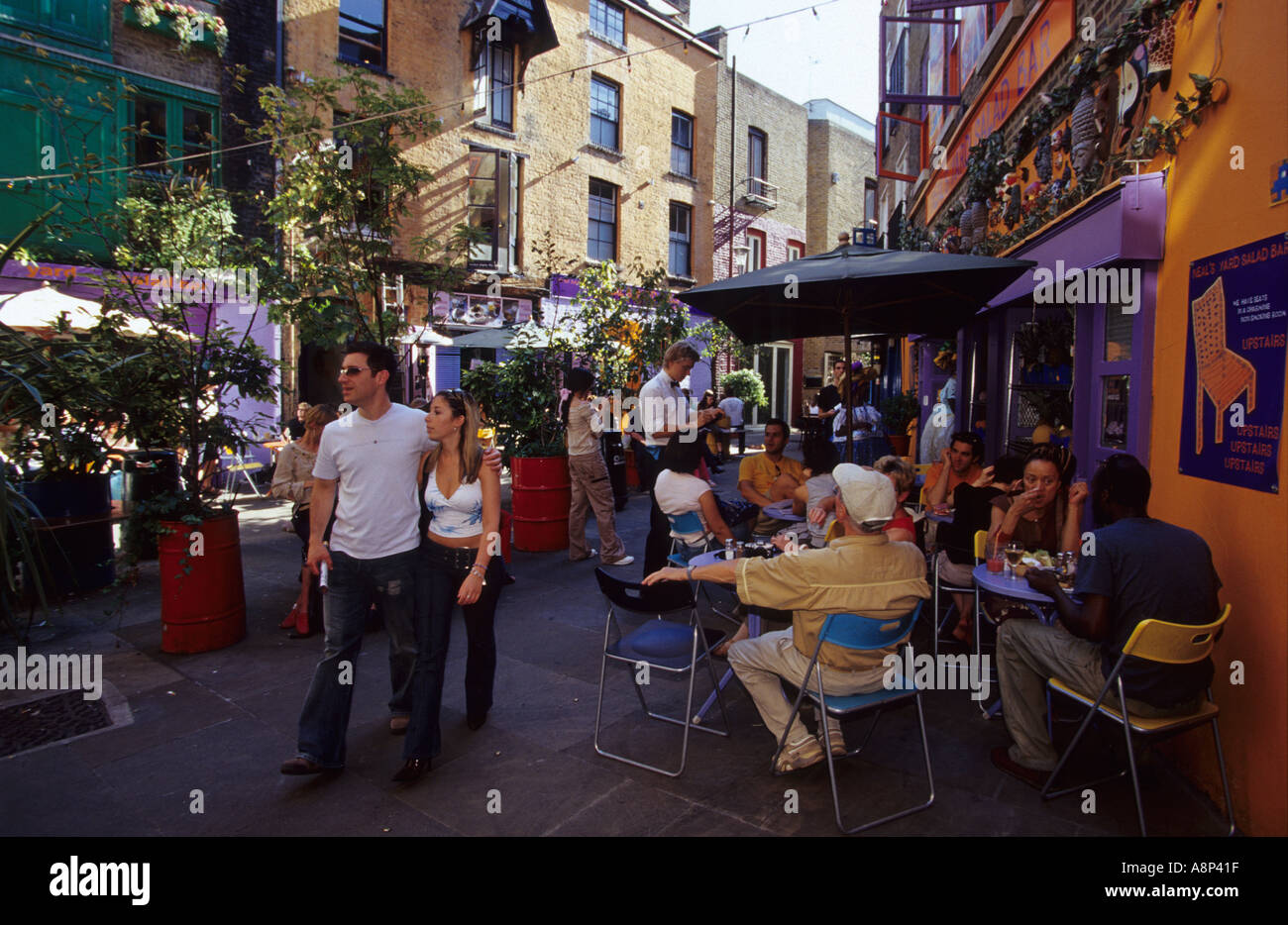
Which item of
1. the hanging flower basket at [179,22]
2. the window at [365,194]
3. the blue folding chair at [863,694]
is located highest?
the hanging flower basket at [179,22]

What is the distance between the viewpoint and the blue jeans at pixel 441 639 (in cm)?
349

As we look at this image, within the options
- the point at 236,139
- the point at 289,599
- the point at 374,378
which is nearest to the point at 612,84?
the point at 236,139

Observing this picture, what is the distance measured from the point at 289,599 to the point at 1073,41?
25.0 feet

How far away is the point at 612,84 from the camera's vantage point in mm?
19438

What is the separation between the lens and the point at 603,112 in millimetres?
19281

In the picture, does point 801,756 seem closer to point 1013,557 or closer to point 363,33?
point 1013,557

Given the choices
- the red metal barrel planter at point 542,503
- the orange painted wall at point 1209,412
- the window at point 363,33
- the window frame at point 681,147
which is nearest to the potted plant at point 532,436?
the red metal barrel planter at point 542,503

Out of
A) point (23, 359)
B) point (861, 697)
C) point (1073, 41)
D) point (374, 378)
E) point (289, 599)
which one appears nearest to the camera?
point (861, 697)

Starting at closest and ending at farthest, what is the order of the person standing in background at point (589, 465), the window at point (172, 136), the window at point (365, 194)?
1. the window at point (365, 194)
2. the person standing in background at point (589, 465)
3. the window at point (172, 136)

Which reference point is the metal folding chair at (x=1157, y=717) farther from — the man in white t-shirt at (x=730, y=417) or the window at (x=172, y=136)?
the window at (x=172, y=136)

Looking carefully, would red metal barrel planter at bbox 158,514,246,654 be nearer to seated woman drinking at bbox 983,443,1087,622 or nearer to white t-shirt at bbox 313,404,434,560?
white t-shirt at bbox 313,404,434,560

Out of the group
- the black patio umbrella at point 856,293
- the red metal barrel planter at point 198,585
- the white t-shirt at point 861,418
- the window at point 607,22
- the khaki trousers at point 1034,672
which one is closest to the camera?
the khaki trousers at point 1034,672

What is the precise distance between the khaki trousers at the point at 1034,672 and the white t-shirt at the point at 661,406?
2.63m

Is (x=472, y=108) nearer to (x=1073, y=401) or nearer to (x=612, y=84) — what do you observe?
(x=612, y=84)
